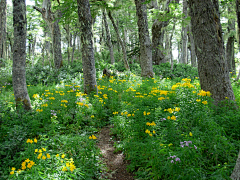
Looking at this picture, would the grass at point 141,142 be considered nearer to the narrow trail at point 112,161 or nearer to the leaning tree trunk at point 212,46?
the narrow trail at point 112,161

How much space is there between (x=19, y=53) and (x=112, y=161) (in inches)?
142

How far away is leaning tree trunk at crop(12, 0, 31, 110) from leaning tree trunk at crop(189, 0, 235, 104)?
438 centimetres

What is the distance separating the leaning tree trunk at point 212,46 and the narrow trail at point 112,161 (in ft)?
9.24

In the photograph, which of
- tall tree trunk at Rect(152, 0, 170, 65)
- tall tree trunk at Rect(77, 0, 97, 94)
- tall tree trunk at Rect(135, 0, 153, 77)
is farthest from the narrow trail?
tall tree trunk at Rect(152, 0, 170, 65)

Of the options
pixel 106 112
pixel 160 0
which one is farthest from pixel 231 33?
pixel 106 112

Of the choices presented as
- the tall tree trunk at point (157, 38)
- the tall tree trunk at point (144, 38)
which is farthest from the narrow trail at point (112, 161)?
the tall tree trunk at point (157, 38)

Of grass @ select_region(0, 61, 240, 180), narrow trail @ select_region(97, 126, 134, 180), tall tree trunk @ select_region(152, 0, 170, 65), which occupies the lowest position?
narrow trail @ select_region(97, 126, 134, 180)

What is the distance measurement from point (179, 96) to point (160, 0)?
7.17 meters

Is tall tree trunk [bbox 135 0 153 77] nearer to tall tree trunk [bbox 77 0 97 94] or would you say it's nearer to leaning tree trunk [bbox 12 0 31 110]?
tall tree trunk [bbox 77 0 97 94]

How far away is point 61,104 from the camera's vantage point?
4324 millimetres

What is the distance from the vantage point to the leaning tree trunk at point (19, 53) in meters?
4.19

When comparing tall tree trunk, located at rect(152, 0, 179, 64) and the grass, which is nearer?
the grass

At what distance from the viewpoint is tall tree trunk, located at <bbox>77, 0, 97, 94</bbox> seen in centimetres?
547

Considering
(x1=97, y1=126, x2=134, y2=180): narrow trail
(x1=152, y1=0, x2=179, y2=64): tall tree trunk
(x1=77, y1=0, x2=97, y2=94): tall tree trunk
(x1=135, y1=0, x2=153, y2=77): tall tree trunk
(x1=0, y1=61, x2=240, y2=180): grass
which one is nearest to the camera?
(x1=0, y1=61, x2=240, y2=180): grass
